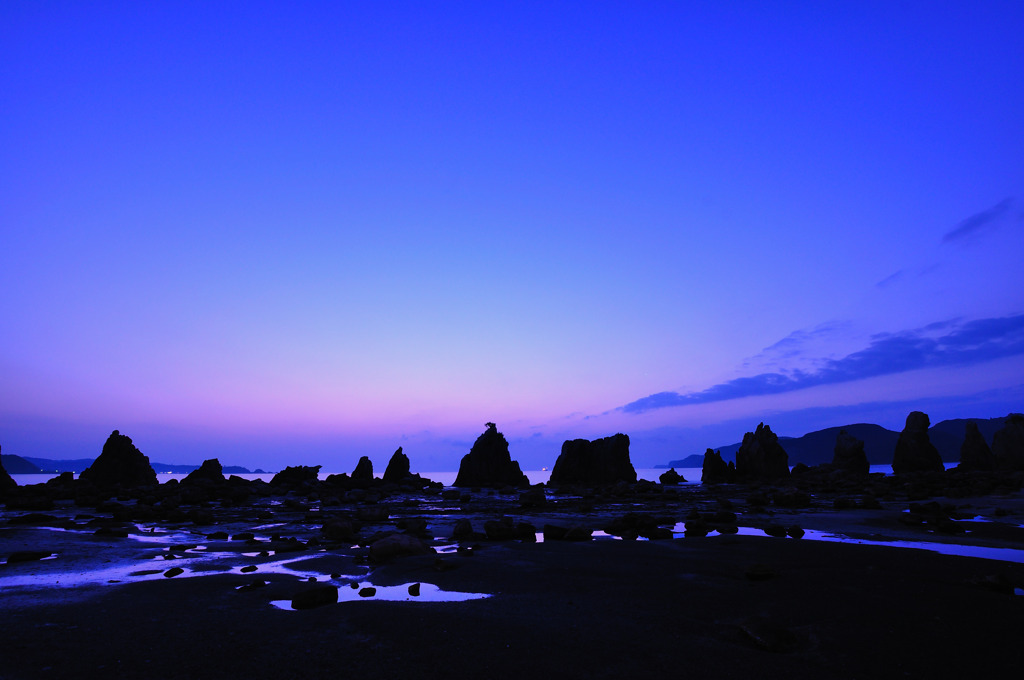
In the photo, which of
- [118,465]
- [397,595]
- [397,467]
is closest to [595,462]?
[397,467]

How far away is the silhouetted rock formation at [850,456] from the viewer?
7975cm

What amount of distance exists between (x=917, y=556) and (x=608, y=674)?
42.1ft

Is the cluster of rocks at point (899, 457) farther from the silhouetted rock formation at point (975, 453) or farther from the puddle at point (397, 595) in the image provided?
the puddle at point (397, 595)

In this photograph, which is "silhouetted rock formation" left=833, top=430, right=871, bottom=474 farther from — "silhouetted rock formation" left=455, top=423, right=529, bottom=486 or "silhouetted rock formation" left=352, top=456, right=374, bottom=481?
"silhouetted rock formation" left=352, top=456, right=374, bottom=481

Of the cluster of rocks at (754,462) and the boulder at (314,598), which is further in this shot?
the cluster of rocks at (754,462)

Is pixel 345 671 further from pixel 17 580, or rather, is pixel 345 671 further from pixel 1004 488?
pixel 1004 488

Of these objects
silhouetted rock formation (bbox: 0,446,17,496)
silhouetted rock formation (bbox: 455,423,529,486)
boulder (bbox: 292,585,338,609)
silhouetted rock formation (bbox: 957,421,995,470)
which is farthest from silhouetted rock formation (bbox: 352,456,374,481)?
silhouetted rock formation (bbox: 957,421,995,470)

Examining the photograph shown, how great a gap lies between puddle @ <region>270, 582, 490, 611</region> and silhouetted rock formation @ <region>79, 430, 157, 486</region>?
238 feet

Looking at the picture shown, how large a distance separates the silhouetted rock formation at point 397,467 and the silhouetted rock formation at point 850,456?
67.1m

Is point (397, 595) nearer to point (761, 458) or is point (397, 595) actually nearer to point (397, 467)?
point (397, 467)

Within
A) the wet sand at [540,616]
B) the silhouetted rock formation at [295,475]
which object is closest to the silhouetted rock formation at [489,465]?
the silhouetted rock formation at [295,475]

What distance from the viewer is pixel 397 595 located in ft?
37.7

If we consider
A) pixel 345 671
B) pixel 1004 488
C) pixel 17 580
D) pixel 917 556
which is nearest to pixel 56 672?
pixel 345 671

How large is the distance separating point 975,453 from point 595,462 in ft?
182
